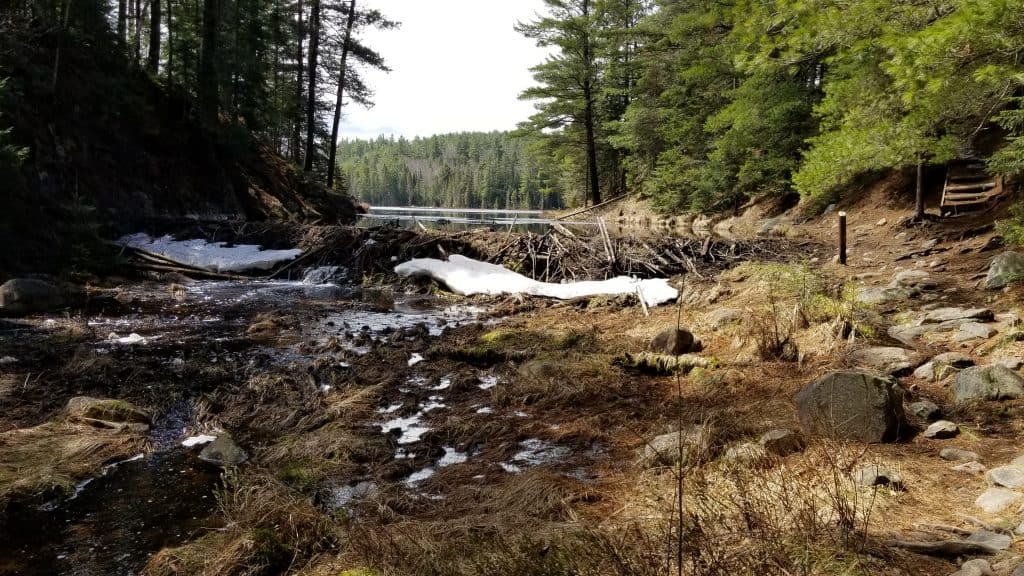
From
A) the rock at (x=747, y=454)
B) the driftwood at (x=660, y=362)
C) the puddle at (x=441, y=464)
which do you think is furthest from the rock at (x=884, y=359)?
the puddle at (x=441, y=464)

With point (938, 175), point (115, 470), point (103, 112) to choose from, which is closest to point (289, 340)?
point (115, 470)

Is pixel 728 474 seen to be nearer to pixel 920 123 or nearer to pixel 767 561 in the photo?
pixel 767 561

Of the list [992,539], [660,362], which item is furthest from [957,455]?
[660,362]

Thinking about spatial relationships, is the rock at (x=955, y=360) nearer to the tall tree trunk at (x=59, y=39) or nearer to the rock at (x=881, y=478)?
the rock at (x=881, y=478)

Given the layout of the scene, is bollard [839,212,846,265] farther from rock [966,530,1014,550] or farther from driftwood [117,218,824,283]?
rock [966,530,1014,550]

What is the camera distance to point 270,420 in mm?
5266

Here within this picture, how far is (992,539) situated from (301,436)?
4.52 m

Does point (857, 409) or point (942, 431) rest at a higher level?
point (857, 409)

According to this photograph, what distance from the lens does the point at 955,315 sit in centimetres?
628

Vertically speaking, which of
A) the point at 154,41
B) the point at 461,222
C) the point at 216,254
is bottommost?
the point at 216,254

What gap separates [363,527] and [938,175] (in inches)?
765

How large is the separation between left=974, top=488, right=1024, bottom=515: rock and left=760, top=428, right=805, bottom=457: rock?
3.37 feet

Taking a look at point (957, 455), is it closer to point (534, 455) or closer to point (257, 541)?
point (534, 455)

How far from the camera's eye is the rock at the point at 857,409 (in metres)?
3.92
